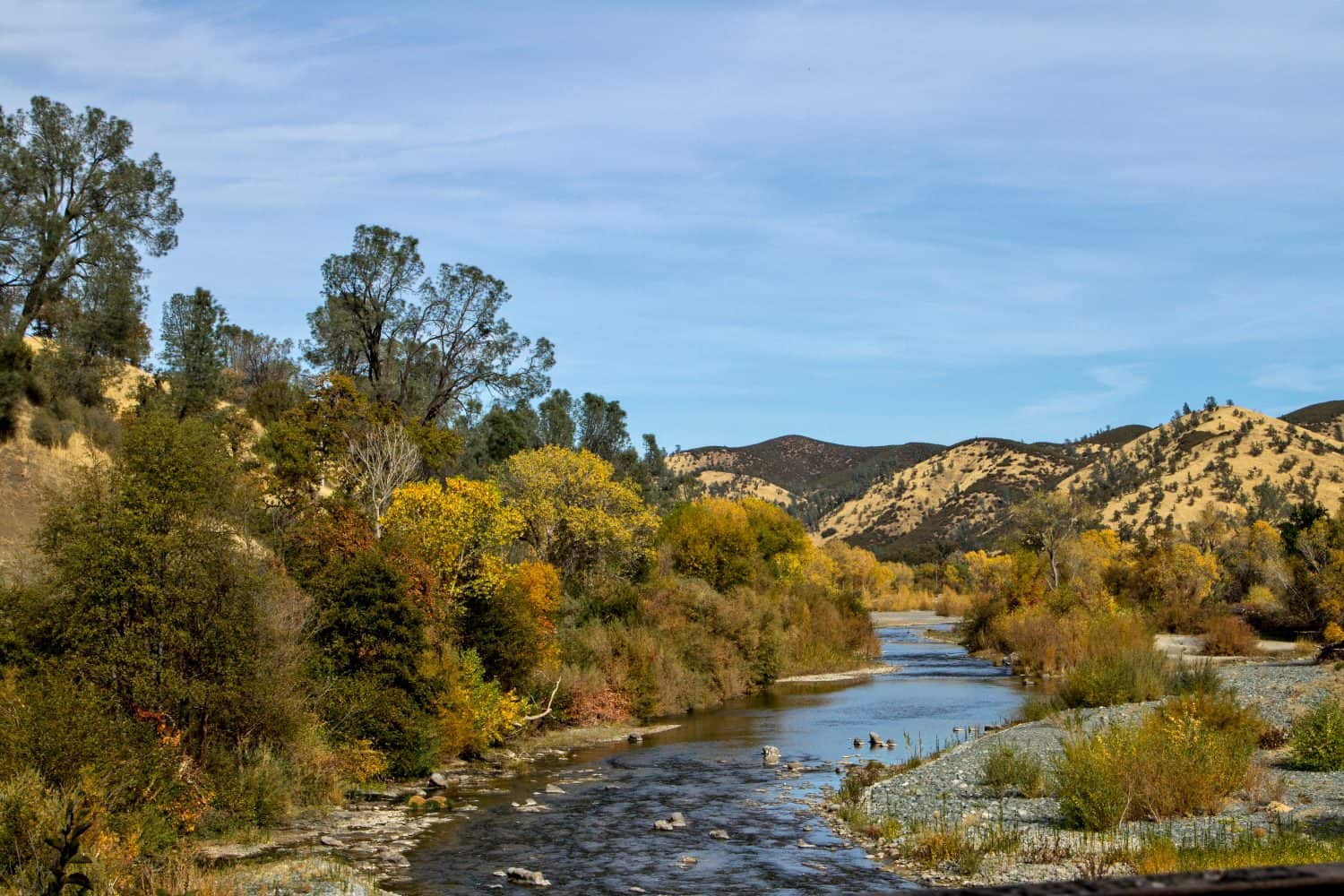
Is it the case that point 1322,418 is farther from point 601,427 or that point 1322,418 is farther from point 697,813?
point 697,813

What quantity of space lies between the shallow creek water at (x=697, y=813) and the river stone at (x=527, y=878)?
0.25 m

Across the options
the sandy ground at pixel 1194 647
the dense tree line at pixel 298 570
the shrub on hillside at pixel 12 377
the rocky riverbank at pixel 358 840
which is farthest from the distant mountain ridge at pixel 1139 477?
the shrub on hillside at pixel 12 377

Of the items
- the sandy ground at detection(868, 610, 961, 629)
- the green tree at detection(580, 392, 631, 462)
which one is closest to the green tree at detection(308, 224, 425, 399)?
the green tree at detection(580, 392, 631, 462)

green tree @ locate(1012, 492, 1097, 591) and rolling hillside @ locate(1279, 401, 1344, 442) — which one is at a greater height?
rolling hillside @ locate(1279, 401, 1344, 442)

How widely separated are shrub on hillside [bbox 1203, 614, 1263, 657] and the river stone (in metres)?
44.2

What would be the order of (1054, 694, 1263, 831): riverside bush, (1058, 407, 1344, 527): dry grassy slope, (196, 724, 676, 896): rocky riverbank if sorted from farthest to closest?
(1058, 407, 1344, 527): dry grassy slope → (1054, 694, 1263, 831): riverside bush → (196, 724, 676, 896): rocky riverbank

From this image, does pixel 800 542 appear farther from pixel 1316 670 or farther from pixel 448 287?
pixel 1316 670

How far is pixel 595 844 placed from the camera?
2230 cm

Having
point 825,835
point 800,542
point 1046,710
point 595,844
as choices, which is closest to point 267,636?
point 595,844

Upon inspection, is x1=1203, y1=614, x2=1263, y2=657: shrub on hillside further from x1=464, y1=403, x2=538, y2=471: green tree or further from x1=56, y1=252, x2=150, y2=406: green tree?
x1=56, y1=252, x2=150, y2=406: green tree

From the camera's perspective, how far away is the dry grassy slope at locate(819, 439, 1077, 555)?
16775cm

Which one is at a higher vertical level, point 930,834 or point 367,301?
point 367,301

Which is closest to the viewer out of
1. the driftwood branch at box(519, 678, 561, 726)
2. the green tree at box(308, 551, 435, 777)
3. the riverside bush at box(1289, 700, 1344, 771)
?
the riverside bush at box(1289, 700, 1344, 771)

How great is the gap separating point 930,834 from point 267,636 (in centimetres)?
1544
